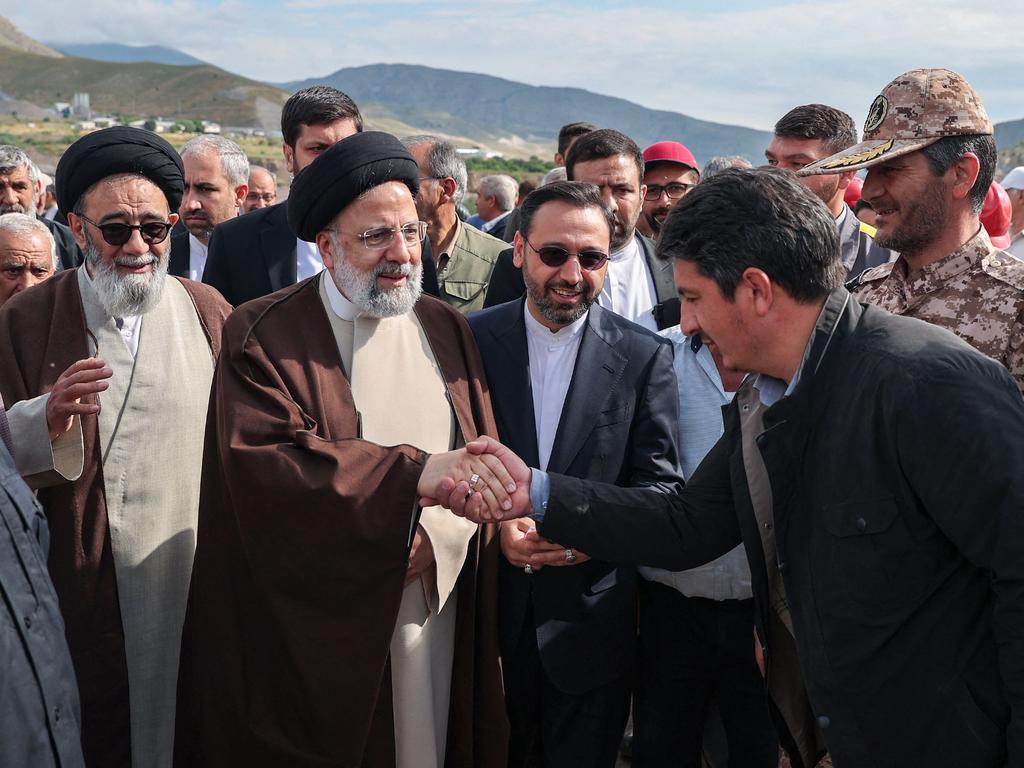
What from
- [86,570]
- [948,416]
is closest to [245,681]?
[86,570]

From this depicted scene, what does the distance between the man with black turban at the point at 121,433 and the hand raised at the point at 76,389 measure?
0.13 m

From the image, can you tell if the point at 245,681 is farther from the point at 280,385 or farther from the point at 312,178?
the point at 312,178

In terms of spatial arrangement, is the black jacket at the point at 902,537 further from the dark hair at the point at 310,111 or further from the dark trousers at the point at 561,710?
the dark hair at the point at 310,111

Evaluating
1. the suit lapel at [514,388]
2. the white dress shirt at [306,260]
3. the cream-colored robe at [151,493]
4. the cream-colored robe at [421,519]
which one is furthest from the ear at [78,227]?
the suit lapel at [514,388]

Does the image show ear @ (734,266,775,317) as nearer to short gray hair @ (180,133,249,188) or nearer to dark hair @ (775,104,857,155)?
dark hair @ (775,104,857,155)

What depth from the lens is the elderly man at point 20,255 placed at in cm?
467

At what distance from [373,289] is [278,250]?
1.73 m

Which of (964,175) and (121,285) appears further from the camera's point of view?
(121,285)

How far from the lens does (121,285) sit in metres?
3.52

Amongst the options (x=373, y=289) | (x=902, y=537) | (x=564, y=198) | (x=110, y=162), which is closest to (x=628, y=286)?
(x=564, y=198)

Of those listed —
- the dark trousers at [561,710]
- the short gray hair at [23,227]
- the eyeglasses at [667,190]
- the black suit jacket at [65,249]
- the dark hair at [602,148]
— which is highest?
the dark hair at [602,148]

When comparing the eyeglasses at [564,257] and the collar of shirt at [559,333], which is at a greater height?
the eyeglasses at [564,257]

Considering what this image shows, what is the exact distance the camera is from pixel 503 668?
10.6 feet

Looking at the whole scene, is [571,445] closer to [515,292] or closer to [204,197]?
[515,292]
